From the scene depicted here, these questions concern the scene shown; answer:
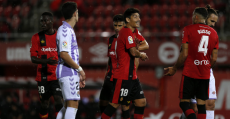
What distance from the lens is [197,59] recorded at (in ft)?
18.3

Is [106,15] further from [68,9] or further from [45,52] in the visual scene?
[68,9]

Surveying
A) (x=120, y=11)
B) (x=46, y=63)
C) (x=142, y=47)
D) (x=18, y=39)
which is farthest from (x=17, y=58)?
(x=142, y=47)

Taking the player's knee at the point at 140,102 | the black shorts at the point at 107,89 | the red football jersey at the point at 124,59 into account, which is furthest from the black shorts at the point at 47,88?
the player's knee at the point at 140,102

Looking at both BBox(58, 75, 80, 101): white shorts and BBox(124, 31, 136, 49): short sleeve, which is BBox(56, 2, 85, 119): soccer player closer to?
BBox(58, 75, 80, 101): white shorts

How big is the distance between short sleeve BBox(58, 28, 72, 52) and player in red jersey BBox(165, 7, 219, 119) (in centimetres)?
188

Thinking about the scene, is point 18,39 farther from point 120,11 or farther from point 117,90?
point 117,90

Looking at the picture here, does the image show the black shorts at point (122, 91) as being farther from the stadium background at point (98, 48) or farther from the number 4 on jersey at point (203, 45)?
the stadium background at point (98, 48)

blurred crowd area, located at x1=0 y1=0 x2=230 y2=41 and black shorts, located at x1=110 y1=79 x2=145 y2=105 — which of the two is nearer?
black shorts, located at x1=110 y1=79 x2=145 y2=105

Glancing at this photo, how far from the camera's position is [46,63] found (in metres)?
6.38

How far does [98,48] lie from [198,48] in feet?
27.7

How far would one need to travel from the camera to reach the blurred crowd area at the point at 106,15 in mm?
14922

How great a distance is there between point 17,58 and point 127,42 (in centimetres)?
986

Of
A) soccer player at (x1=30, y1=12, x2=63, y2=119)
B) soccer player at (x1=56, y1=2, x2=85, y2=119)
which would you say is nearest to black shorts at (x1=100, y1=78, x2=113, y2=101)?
soccer player at (x1=30, y1=12, x2=63, y2=119)

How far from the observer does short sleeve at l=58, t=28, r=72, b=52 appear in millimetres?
5069
